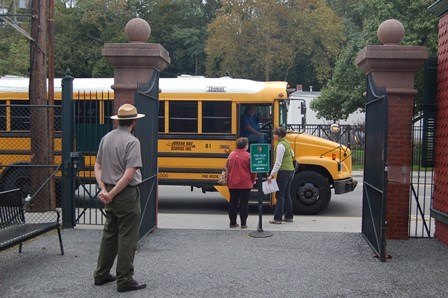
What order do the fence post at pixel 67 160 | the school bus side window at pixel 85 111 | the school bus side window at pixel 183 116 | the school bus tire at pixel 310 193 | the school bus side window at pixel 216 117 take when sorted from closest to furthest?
the fence post at pixel 67 160, the school bus side window at pixel 85 111, the school bus tire at pixel 310 193, the school bus side window at pixel 216 117, the school bus side window at pixel 183 116

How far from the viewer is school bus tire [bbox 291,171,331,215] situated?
11.5m

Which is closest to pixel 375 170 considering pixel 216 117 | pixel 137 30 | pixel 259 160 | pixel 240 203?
pixel 259 160

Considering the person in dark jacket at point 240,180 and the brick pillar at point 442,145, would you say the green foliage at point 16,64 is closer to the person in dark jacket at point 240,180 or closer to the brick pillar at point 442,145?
the person in dark jacket at point 240,180

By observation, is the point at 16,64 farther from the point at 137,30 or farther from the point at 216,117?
the point at 137,30

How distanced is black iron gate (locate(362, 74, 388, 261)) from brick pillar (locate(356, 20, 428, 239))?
11.4 inches

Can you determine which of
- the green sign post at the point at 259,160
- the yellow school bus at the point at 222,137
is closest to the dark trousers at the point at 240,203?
the green sign post at the point at 259,160

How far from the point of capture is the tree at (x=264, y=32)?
41.0 meters

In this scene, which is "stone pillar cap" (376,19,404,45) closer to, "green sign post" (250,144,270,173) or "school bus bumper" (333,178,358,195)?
"green sign post" (250,144,270,173)

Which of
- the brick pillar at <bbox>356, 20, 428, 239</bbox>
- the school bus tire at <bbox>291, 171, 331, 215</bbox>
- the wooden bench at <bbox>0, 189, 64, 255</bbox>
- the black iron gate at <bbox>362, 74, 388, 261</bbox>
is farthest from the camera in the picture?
the school bus tire at <bbox>291, 171, 331, 215</bbox>

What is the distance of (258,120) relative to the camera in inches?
463

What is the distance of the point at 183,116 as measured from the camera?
11.9 m

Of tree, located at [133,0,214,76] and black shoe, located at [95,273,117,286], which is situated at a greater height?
tree, located at [133,0,214,76]

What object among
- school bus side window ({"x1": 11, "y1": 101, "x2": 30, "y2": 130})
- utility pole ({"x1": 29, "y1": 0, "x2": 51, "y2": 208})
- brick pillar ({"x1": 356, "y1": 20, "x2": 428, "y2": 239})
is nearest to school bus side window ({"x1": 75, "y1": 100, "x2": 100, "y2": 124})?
utility pole ({"x1": 29, "y1": 0, "x2": 51, "y2": 208})

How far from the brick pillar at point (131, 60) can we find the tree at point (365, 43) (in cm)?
1899
